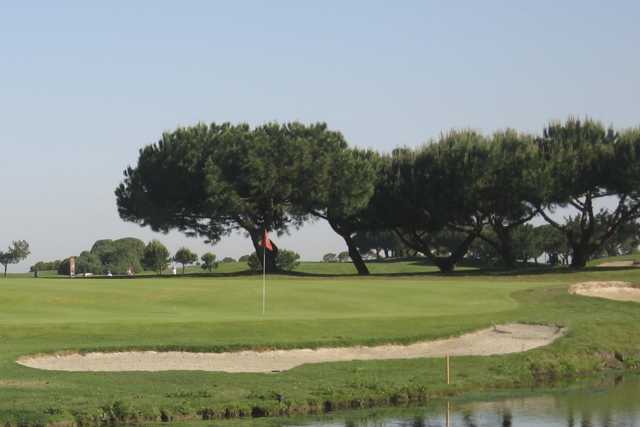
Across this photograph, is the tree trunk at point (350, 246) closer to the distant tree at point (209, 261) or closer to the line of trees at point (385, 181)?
the line of trees at point (385, 181)

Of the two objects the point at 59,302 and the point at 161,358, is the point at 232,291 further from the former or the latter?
the point at 161,358

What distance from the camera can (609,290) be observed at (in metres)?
66.4

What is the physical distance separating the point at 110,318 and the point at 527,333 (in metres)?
15.8

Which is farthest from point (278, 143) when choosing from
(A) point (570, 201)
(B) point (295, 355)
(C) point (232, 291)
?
(B) point (295, 355)

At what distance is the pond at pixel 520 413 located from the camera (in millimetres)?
26281

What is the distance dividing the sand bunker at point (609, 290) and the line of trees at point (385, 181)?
22.7 metres

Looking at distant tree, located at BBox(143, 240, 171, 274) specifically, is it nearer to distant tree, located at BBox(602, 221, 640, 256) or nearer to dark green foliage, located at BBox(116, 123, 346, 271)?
dark green foliage, located at BBox(116, 123, 346, 271)

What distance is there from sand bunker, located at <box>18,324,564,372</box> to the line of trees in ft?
173

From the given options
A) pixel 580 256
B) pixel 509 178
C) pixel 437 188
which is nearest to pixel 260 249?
pixel 437 188

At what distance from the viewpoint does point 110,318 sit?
128 feet

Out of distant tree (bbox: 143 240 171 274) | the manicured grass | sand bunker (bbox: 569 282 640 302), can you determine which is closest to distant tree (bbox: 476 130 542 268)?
sand bunker (bbox: 569 282 640 302)

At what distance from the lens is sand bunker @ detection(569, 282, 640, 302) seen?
205 ft

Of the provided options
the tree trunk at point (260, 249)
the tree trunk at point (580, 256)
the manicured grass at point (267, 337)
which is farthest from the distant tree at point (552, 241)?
the manicured grass at point (267, 337)

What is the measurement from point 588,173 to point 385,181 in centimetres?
1846
